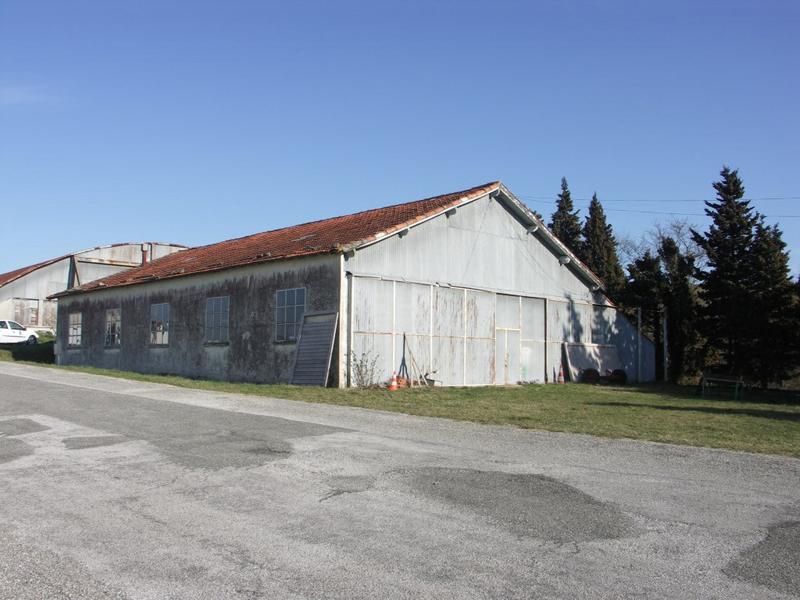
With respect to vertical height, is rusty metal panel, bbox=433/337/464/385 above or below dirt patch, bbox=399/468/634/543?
above

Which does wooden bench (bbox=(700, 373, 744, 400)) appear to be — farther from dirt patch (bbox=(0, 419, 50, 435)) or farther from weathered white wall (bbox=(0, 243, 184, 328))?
weathered white wall (bbox=(0, 243, 184, 328))

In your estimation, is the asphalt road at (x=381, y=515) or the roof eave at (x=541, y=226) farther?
the roof eave at (x=541, y=226)

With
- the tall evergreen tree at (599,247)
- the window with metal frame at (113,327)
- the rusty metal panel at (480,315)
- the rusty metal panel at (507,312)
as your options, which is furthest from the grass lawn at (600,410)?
the tall evergreen tree at (599,247)

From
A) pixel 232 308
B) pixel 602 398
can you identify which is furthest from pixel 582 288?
pixel 232 308

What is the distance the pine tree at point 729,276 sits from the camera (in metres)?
27.6

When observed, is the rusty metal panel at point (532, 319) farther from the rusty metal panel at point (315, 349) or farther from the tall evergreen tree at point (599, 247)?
the tall evergreen tree at point (599, 247)

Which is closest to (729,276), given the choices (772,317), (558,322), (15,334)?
(772,317)

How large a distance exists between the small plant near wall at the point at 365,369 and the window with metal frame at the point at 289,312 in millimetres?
2046

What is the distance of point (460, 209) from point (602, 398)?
7351mm

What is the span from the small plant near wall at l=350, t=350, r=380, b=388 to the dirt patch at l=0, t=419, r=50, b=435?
9111 mm

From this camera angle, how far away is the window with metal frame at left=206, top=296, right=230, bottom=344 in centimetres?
2227

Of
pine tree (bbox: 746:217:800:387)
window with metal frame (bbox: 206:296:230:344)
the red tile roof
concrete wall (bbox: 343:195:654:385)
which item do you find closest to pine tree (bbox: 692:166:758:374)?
pine tree (bbox: 746:217:800:387)

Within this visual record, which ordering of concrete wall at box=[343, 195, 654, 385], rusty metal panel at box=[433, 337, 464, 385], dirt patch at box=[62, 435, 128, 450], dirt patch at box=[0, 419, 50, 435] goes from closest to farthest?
dirt patch at box=[62, 435, 128, 450]
dirt patch at box=[0, 419, 50, 435]
concrete wall at box=[343, 195, 654, 385]
rusty metal panel at box=[433, 337, 464, 385]

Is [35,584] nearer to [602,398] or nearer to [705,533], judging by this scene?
[705,533]
